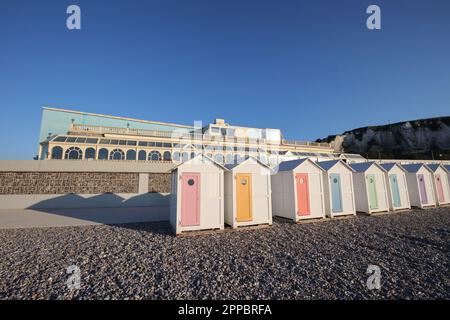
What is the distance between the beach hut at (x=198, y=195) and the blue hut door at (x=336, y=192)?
570 centimetres

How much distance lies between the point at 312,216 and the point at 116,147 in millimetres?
20924

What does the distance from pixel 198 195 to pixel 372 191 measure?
9.56 metres

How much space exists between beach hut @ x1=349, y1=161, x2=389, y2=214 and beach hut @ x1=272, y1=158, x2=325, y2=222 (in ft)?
9.14

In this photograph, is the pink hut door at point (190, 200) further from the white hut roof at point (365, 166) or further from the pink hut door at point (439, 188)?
the pink hut door at point (439, 188)

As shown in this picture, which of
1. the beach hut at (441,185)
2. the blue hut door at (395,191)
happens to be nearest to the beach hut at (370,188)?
the blue hut door at (395,191)

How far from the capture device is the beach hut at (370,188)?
33.0 ft

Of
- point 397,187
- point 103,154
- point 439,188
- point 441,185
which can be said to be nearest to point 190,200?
point 397,187

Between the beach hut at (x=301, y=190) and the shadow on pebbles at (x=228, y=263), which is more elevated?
the beach hut at (x=301, y=190)

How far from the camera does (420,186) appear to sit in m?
11.9

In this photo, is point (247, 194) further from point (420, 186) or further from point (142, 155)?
point (142, 155)

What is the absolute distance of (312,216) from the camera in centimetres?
863

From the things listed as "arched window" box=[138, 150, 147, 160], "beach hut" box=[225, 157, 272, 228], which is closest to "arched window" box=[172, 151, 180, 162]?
"arched window" box=[138, 150, 147, 160]
